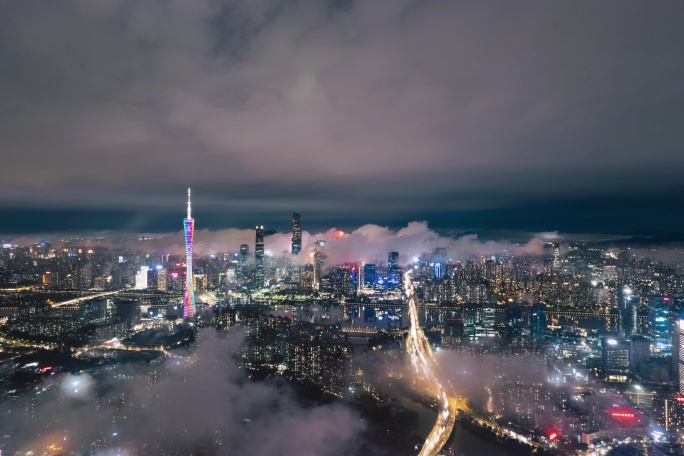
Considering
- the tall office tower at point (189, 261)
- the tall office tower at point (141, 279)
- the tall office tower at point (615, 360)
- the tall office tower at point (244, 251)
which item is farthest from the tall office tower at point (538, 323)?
the tall office tower at point (141, 279)

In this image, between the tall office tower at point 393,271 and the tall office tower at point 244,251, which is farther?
the tall office tower at point 244,251

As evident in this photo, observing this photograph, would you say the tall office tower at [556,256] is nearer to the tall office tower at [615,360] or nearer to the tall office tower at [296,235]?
the tall office tower at [615,360]

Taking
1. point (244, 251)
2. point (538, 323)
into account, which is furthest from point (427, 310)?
point (244, 251)

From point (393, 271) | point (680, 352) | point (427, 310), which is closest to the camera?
point (680, 352)

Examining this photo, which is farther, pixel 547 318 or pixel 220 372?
pixel 547 318

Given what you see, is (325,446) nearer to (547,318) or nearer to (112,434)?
(112,434)

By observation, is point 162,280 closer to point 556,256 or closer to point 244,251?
point 244,251

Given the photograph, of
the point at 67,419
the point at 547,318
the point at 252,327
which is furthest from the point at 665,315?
the point at 67,419
